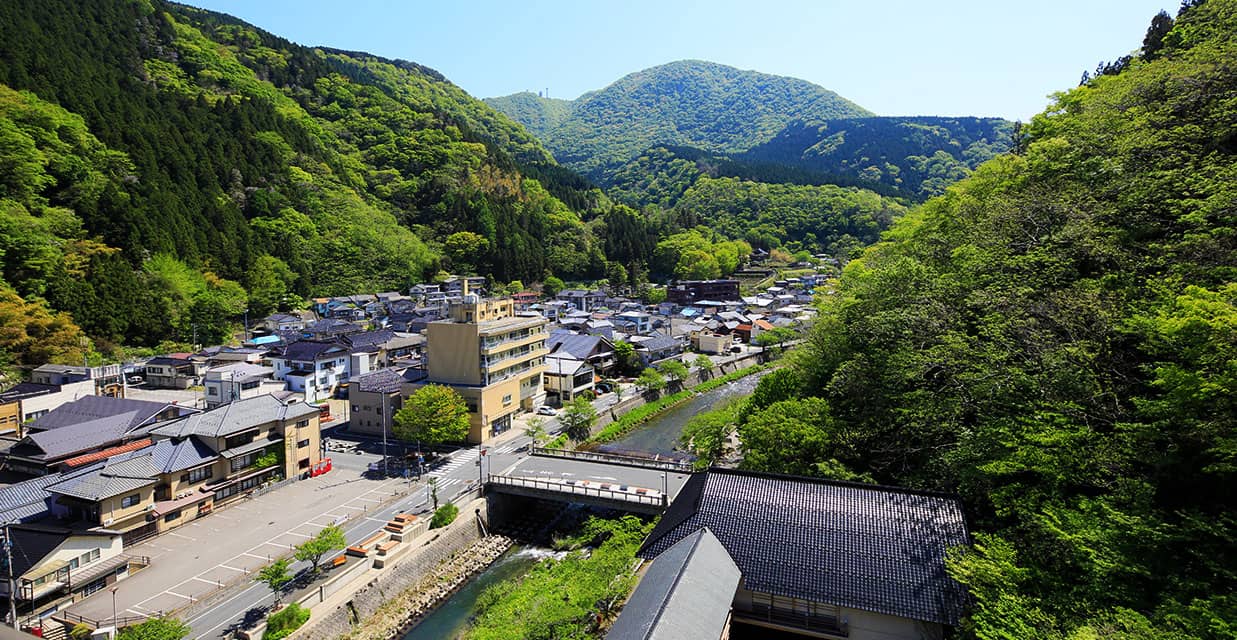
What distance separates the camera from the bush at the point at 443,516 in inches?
748

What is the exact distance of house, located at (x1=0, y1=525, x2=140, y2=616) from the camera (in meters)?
13.9

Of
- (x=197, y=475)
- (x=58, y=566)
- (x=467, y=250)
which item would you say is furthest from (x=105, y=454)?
(x=467, y=250)

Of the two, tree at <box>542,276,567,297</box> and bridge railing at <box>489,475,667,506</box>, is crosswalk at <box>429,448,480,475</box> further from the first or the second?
tree at <box>542,276,567,297</box>

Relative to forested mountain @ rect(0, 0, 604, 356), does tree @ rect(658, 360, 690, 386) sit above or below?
below

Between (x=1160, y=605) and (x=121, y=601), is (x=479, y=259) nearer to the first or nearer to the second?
(x=121, y=601)

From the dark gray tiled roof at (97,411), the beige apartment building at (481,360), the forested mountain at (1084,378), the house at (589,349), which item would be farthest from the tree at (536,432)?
the dark gray tiled roof at (97,411)

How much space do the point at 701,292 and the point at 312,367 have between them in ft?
146

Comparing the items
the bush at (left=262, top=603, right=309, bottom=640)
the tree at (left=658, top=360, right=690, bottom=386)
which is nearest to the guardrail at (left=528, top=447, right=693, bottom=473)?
the bush at (left=262, top=603, right=309, bottom=640)

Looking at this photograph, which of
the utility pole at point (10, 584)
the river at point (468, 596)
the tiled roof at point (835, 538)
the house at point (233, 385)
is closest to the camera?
the tiled roof at point (835, 538)

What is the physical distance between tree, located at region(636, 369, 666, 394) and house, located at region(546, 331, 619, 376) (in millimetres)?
3431

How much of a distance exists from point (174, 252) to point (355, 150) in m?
44.6

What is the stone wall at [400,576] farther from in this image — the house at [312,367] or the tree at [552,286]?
the tree at [552,286]

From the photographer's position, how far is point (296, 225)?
A: 6003 cm

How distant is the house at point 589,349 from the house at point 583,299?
19802mm
